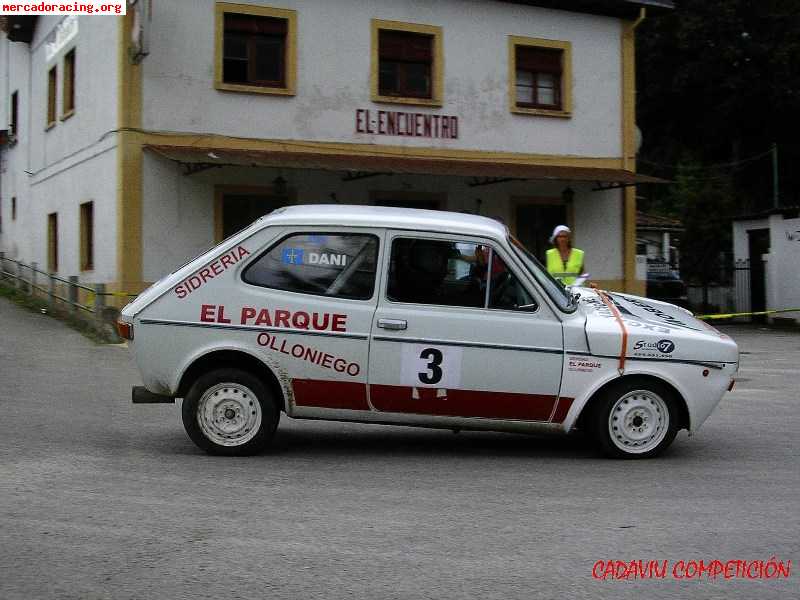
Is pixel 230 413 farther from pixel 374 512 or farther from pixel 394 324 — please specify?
pixel 374 512

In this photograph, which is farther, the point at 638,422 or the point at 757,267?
the point at 757,267

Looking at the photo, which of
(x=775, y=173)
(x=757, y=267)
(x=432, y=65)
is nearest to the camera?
(x=432, y=65)

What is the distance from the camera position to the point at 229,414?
24.2 feet

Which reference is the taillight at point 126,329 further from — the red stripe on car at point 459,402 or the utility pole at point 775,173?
the utility pole at point 775,173

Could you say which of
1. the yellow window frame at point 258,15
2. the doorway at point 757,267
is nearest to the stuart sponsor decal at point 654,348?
the yellow window frame at point 258,15

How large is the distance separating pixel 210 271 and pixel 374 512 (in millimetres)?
2391

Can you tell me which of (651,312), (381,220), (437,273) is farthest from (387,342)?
(651,312)

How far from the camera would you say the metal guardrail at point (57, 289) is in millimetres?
17328

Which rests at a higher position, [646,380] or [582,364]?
[582,364]

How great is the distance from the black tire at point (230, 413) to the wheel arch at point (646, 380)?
223 cm

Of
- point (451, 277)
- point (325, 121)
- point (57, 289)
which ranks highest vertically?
point (325, 121)

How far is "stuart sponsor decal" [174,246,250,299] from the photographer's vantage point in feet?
24.3

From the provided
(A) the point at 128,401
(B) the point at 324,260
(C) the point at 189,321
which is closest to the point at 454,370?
(B) the point at 324,260

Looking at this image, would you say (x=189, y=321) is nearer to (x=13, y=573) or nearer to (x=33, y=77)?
(x=13, y=573)
